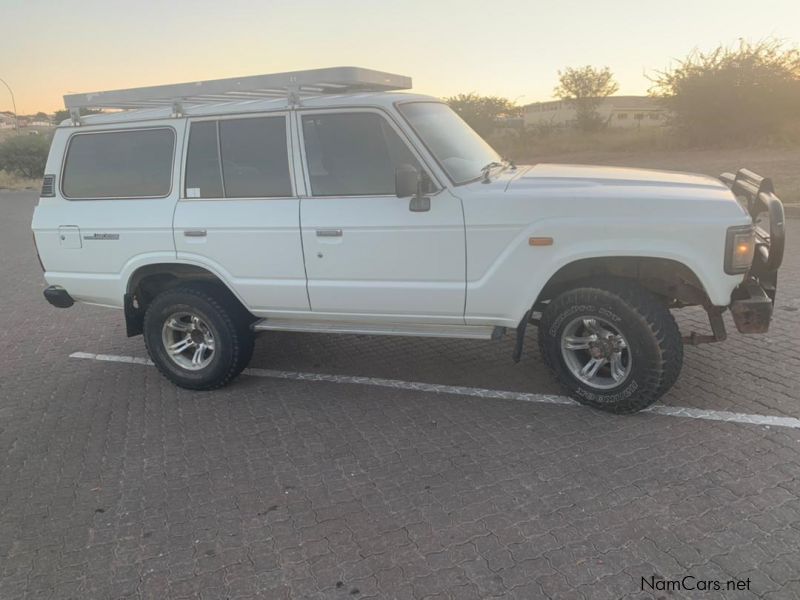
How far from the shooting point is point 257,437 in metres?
3.89

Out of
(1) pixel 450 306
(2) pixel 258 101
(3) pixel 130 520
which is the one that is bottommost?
(3) pixel 130 520

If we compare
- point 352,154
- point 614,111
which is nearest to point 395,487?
point 352,154

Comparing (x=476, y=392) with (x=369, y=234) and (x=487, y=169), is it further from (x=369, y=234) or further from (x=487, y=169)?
(x=487, y=169)

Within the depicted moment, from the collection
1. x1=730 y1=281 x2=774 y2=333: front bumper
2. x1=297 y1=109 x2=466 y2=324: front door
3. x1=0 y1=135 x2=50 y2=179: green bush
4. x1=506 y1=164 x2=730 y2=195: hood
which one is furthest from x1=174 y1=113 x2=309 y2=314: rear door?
x1=0 y1=135 x2=50 y2=179: green bush

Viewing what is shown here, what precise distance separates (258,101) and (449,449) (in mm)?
2766

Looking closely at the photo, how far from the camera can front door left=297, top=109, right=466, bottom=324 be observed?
3.85 m

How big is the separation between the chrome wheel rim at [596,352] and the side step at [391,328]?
0.46m

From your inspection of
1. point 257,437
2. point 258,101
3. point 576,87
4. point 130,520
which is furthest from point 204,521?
point 576,87

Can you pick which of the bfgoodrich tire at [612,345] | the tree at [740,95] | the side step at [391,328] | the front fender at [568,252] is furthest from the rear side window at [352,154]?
the tree at [740,95]

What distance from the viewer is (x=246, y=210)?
4.20 m

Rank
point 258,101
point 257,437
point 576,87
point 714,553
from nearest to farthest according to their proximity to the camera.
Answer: point 714,553 → point 257,437 → point 258,101 → point 576,87

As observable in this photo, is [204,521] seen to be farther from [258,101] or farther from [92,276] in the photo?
[258,101]

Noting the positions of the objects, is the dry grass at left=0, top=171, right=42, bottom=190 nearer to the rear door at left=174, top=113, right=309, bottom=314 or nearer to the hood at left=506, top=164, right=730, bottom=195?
the rear door at left=174, top=113, right=309, bottom=314

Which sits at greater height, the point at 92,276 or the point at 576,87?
the point at 576,87
